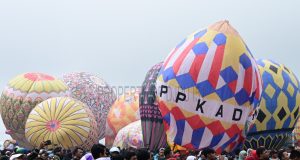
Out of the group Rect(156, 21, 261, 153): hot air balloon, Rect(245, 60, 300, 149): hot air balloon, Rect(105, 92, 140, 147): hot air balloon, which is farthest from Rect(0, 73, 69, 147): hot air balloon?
Rect(156, 21, 261, 153): hot air balloon

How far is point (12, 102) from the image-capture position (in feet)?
120

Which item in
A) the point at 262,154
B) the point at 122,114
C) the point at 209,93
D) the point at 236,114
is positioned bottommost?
the point at 122,114

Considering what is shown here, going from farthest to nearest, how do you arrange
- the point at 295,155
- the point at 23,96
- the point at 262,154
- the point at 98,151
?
the point at 23,96, the point at 262,154, the point at 295,155, the point at 98,151

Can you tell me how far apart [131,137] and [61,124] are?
13.9 feet

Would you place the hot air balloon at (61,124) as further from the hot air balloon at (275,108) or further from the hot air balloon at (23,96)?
the hot air balloon at (275,108)

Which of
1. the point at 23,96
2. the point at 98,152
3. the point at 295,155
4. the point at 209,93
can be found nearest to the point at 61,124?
the point at 23,96

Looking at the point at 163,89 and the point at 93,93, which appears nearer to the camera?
the point at 163,89

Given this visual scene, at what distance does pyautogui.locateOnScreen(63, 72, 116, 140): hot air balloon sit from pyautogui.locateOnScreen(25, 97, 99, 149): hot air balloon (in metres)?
10.7

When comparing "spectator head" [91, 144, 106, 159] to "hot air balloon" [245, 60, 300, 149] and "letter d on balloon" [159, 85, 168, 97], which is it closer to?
"letter d on balloon" [159, 85, 168, 97]

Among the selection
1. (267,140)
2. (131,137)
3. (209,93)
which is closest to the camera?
(209,93)

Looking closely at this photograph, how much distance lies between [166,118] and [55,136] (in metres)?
5.65

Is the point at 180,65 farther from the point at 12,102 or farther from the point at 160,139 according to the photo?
the point at 12,102

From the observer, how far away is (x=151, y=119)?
2956 centimetres

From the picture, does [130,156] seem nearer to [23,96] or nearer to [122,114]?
[23,96]
